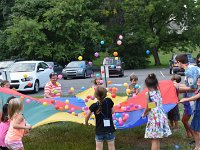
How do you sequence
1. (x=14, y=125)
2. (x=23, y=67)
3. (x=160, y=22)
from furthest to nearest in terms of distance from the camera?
(x=160, y=22)
(x=23, y=67)
(x=14, y=125)

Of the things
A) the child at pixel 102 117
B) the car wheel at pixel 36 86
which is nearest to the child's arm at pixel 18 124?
the child at pixel 102 117

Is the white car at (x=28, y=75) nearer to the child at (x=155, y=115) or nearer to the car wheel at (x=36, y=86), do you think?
the car wheel at (x=36, y=86)

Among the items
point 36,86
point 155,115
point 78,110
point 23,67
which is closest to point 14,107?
point 155,115

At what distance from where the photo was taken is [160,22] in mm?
37719

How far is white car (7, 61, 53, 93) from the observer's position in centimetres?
1609

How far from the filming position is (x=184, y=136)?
776 centimetres

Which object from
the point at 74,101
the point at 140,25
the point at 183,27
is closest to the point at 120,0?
the point at 140,25

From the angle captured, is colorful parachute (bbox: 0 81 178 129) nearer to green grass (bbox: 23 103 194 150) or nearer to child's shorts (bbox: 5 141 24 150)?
green grass (bbox: 23 103 194 150)

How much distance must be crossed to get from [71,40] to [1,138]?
28.0 m

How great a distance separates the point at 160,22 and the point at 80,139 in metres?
31.5

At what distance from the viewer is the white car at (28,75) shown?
16086 millimetres

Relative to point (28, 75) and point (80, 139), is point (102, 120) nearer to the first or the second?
point (80, 139)

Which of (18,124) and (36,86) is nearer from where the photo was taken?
(18,124)

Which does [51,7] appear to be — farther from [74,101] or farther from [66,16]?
[74,101]
